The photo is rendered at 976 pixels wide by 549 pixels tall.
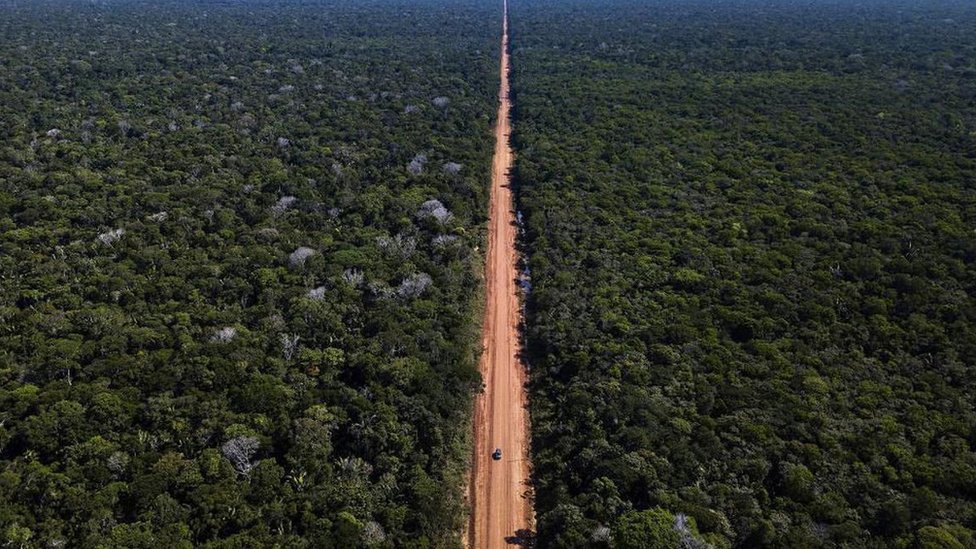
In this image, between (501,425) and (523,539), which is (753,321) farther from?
(523,539)

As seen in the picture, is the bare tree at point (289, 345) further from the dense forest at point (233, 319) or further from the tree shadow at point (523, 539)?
the tree shadow at point (523, 539)

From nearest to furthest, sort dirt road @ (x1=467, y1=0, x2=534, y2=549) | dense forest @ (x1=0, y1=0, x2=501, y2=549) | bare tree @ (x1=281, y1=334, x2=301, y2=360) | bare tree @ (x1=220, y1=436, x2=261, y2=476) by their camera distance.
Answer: dense forest @ (x1=0, y1=0, x2=501, y2=549)
bare tree @ (x1=220, y1=436, x2=261, y2=476)
dirt road @ (x1=467, y1=0, x2=534, y2=549)
bare tree @ (x1=281, y1=334, x2=301, y2=360)

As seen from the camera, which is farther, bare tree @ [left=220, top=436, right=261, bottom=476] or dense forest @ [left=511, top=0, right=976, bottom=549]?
bare tree @ [left=220, top=436, right=261, bottom=476]

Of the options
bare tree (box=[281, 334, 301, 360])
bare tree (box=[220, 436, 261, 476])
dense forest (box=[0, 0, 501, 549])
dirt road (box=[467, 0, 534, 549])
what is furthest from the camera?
bare tree (box=[281, 334, 301, 360])

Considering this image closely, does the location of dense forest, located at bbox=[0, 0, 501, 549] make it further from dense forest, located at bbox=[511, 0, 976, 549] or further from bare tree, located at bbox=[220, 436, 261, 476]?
dense forest, located at bbox=[511, 0, 976, 549]

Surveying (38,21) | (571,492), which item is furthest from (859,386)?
(38,21)

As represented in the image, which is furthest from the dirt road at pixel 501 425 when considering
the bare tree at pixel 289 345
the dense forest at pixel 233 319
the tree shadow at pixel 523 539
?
the bare tree at pixel 289 345

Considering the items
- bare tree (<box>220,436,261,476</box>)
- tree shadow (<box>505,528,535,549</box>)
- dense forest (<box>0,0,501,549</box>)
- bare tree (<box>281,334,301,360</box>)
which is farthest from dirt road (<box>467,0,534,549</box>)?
bare tree (<box>281,334,301,360</box>)
